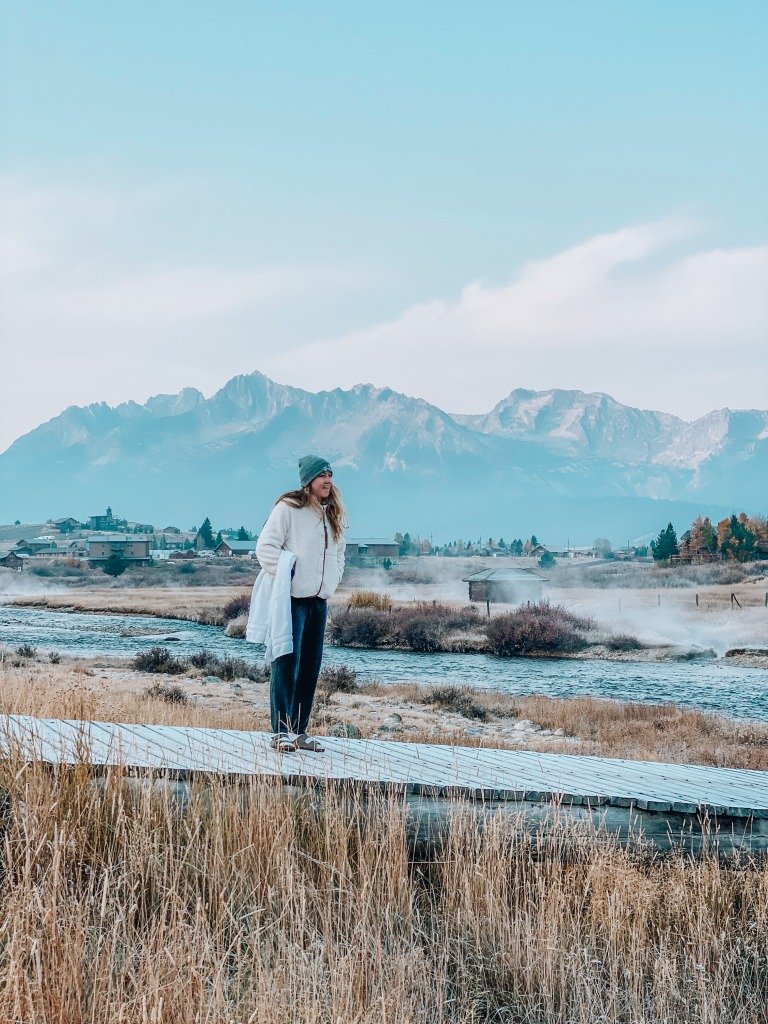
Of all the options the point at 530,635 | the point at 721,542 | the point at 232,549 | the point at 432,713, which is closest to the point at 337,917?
the point at 432,713

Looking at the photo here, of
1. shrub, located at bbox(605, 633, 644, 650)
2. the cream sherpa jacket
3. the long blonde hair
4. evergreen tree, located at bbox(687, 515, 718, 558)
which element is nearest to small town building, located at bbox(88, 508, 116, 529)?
evergreen tree, located at bbox(687, 515, 718, 558)

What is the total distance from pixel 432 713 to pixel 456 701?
1540 millimetres

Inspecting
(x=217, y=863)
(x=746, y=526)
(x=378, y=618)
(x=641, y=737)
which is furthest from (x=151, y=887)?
(x=746, y=526)

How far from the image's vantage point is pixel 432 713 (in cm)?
2117

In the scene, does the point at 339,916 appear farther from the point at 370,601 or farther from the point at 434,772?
the point at 370,601

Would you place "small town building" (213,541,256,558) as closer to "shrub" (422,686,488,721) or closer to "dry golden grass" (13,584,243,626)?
"dry golden grass" (13,584,243,626)

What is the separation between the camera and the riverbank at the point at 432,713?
14.2 metres

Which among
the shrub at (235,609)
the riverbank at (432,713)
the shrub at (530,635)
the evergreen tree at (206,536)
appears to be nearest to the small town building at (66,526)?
the evergreen tree at (206,536)

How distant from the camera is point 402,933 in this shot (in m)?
4.90

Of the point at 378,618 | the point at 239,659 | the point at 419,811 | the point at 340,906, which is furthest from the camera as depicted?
the point at 378,618

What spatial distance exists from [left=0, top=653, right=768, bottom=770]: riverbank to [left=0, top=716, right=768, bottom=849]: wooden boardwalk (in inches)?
176

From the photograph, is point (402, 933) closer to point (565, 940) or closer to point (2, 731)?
point (565, 940)

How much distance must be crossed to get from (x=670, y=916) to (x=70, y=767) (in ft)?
10.8

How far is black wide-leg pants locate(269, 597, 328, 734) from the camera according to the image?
6.83 m
